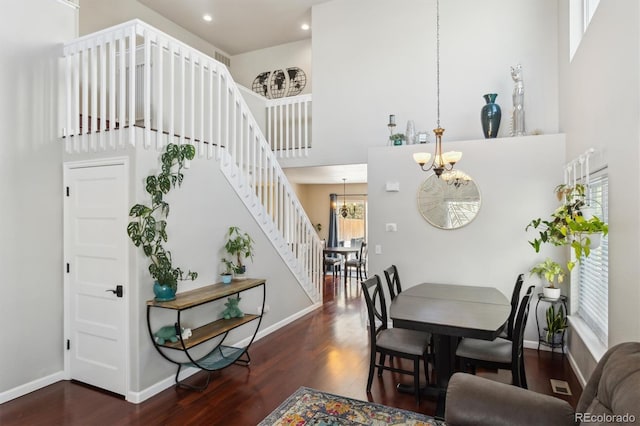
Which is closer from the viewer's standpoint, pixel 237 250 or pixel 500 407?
pixel 500 407

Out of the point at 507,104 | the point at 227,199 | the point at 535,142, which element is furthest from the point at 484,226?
the point at 227,199

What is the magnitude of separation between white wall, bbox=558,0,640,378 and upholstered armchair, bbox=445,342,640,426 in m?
0.71

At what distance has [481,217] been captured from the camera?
443 cm

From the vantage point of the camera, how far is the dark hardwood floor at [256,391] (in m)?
2.77

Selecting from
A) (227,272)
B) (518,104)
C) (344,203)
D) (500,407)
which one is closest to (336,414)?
(500,407)

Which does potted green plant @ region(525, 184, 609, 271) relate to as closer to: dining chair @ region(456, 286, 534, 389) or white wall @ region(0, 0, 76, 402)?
dining chair @ region(456, 286, 534, 389)

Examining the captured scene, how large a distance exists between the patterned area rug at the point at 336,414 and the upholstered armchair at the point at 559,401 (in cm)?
94

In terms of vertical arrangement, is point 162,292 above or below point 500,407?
above

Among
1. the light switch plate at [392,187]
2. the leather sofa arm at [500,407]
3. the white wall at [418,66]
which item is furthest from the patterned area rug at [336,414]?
the white wall at [418,66]

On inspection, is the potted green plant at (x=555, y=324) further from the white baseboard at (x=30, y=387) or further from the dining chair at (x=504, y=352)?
the white baseboard at (x=30, y=387)

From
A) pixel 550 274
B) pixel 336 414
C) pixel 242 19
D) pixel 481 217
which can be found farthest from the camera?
pixel 242 19

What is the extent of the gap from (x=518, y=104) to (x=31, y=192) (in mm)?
5613

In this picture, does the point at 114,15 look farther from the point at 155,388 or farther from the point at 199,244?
the point at 155,388

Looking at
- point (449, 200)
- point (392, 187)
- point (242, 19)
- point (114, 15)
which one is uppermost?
point (242, 19)
